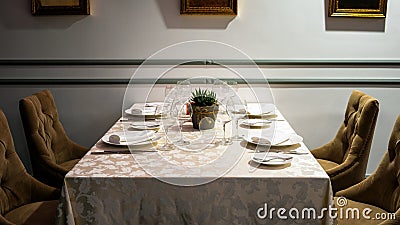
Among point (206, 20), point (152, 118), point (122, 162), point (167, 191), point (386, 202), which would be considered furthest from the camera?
point (206, 20)

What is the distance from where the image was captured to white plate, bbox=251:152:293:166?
1465 mm

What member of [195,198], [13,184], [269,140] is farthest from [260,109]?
[13,184]

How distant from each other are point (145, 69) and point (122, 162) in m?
1.13

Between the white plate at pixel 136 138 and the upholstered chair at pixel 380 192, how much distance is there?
2.22ft

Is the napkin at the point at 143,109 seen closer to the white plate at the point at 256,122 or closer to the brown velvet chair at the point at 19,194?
the white plate at the point at 256,122

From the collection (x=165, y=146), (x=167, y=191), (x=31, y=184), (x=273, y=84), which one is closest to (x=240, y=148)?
(x=165, y=146)

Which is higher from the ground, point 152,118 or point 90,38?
point 90,38

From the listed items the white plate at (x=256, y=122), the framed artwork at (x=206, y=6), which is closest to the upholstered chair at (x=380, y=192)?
the white plate at (x=256, y=122)

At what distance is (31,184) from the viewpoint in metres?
1.74

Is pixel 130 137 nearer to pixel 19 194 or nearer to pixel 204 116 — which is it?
pixel 204 116

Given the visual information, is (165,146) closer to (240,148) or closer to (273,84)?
(240,148)

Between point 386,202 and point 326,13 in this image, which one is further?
point 326,13

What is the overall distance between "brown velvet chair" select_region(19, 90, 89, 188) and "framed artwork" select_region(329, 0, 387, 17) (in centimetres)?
141

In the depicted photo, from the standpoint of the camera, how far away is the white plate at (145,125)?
1.94m
